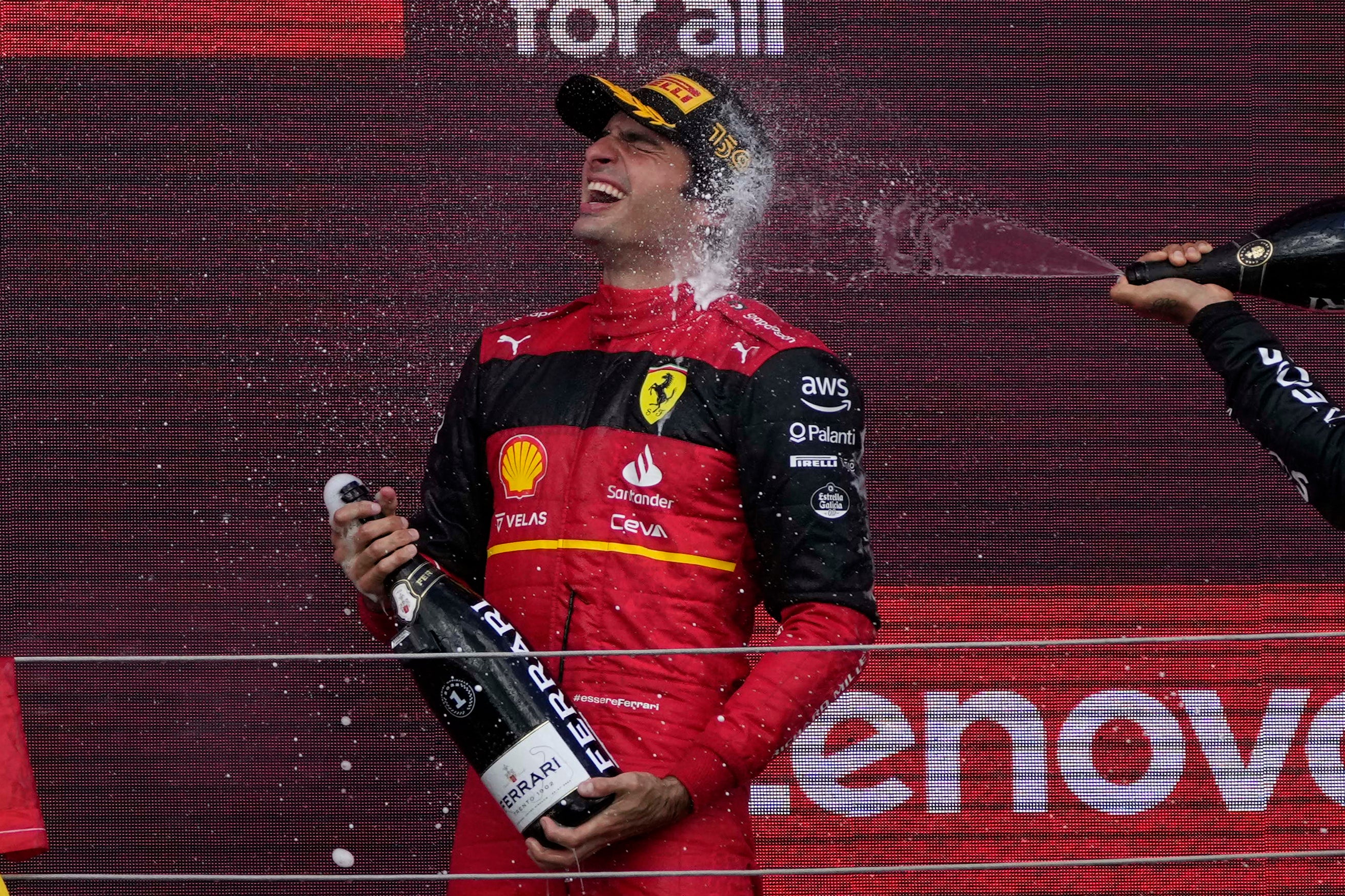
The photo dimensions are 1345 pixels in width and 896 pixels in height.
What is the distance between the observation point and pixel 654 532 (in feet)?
5.06

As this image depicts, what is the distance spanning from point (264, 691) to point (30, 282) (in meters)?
0.66

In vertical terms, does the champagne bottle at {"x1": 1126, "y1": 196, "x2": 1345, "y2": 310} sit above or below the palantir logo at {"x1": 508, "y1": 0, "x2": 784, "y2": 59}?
below

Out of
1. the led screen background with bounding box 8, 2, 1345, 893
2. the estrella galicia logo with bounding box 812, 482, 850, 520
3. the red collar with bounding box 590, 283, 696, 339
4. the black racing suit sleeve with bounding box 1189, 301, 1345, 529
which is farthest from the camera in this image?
the led screen background with bounding box 8, 2, 1345, 893

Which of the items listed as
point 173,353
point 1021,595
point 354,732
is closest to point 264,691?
point 354,732

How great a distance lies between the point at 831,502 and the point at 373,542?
0.45 metres

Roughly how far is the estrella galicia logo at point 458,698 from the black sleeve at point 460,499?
0.20 meters

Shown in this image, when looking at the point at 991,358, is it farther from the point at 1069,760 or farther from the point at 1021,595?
the point at 1069,760

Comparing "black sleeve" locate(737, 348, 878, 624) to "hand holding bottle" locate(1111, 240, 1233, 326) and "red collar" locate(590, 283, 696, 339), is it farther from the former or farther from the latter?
"hand holding bottle" locate(1111, 240, 1233, 326)

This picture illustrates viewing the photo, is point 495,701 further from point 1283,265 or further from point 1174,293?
point 1283,265

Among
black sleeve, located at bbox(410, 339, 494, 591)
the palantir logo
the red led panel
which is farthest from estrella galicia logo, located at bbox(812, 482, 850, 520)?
the red led panel

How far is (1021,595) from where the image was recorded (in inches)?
87.1

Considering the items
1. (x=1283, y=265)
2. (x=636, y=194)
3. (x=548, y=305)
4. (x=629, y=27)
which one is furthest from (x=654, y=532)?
(x=629, y=27)

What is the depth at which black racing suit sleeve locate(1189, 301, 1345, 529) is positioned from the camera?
1310 millimetres

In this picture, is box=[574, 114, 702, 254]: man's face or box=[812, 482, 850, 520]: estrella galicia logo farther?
box=[574, 114, 702, 254]: man's face
